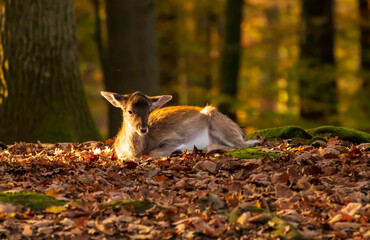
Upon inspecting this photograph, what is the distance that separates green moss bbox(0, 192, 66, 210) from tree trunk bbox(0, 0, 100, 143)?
16.4 feet

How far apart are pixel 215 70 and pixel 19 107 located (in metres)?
19.2

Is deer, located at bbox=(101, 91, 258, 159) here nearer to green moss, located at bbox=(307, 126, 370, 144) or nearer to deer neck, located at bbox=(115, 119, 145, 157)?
deer neck, located at bbox=(115, 119, 145, 157)

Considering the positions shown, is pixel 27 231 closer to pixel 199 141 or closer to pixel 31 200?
pixel 31 200

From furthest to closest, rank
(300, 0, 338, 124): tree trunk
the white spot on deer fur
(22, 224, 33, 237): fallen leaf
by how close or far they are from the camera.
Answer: (300, 0, 338, 124): tree trunk
the white spot on deer fur
(22, 224, 33, 237): fallen leaf

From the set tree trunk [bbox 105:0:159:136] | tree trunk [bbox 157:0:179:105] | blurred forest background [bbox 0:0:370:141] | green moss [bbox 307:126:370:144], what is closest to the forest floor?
green moss [bbox 307:126:370:144]

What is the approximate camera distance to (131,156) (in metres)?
8.39

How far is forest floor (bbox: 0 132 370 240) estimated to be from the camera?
4.96 m

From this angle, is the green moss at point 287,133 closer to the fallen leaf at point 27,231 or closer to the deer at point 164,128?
the deer at point 164,128

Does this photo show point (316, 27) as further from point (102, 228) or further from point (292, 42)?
point (102, 228)

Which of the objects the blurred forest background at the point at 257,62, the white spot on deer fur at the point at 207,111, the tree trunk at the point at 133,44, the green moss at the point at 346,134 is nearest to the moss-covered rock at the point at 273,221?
the white spot on deer fur at the point at 207,111

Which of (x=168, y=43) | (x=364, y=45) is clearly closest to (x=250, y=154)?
(x=168, y=43)

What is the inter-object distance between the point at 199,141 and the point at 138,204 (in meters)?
3.53

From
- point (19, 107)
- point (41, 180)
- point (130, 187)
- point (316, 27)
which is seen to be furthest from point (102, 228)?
point (316, 27)

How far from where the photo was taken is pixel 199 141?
8906 mm
